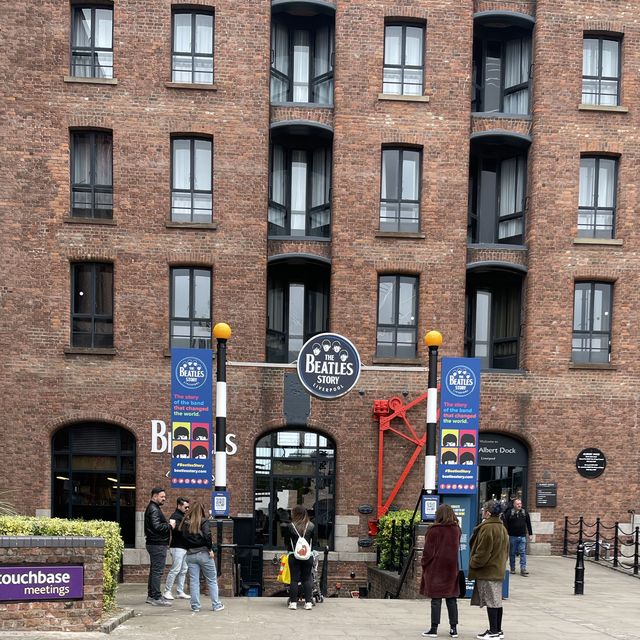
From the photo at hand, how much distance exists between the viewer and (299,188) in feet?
78.0

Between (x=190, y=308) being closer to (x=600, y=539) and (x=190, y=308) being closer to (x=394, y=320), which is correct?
(x=394, y=320)

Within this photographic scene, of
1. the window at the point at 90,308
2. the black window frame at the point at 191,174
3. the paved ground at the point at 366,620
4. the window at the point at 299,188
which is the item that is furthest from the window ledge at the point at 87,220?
the paved ground at the point at 366,620

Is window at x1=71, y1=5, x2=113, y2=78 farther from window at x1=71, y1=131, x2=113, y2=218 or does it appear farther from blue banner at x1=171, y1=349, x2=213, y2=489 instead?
blue banner at x1=171, y1=349, x2=213, y2=489

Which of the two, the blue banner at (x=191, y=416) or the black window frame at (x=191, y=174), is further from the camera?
the black window frame at (x=191, y=174)

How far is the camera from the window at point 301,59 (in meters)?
23.4

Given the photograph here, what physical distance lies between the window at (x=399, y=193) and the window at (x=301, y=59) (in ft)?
8.18

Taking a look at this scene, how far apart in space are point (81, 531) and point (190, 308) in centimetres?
1115

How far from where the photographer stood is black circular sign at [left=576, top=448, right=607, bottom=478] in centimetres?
2252

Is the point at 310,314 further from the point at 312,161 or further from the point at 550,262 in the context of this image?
the point at 550,262

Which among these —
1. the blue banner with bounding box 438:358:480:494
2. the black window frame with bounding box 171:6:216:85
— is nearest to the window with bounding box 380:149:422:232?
the black window frame with bounding box 171:6:216:85

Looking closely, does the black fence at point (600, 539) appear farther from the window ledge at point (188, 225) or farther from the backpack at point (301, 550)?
the window ledge at point (188, 225)

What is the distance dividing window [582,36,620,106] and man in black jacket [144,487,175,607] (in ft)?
53.6

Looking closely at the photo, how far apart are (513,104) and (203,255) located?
961 cm

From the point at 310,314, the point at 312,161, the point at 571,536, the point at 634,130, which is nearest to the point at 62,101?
the point at 312,161
